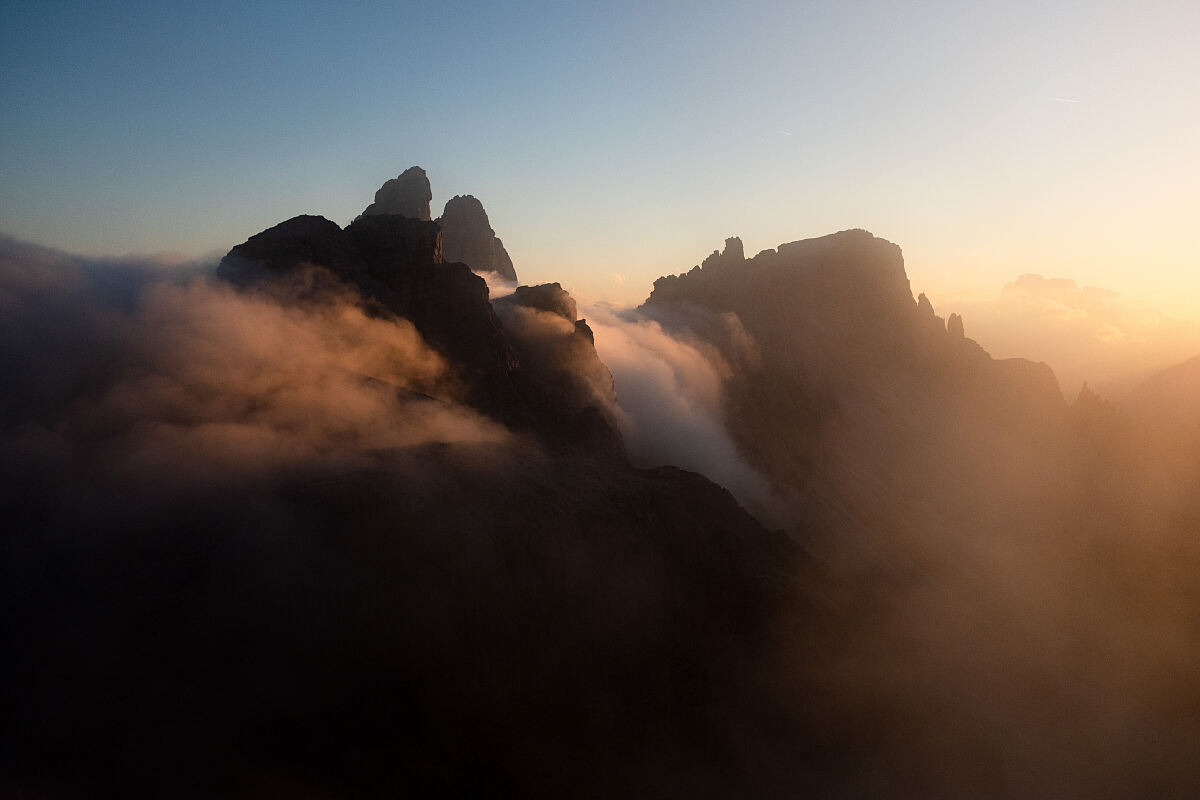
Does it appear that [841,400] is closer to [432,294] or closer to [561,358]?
[561,358]

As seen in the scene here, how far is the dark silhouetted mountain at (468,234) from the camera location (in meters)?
159

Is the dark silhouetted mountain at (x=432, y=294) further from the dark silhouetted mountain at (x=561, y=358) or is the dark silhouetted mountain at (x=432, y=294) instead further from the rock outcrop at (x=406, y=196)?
the rock outcrop at (x=406, y=196)

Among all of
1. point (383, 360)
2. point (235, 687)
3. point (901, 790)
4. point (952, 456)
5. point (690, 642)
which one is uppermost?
point (952, 456)

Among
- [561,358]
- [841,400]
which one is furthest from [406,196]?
[841,400]

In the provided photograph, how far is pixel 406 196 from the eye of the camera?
125938mm

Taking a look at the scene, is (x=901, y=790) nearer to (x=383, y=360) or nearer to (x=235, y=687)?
(x=235, y=687)

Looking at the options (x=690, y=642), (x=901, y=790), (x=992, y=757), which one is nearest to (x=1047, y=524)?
(x=992, y=757)

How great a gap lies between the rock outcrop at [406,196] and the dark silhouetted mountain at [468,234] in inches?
1162

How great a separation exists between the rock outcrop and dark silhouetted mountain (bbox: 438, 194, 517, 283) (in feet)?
96.8

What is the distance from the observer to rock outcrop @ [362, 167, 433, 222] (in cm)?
12512

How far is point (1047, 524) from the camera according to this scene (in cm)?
16300

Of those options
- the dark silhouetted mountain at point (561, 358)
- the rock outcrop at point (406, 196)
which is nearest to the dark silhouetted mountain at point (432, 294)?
the dark silhouetted mountain at point (561, 358)

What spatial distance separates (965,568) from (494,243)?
12740 centimetres

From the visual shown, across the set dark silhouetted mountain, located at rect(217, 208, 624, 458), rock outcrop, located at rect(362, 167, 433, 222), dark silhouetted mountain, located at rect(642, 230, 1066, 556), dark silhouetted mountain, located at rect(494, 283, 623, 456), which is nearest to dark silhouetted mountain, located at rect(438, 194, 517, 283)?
rock outcrop, located at rect(362, 167, 433, 222)
